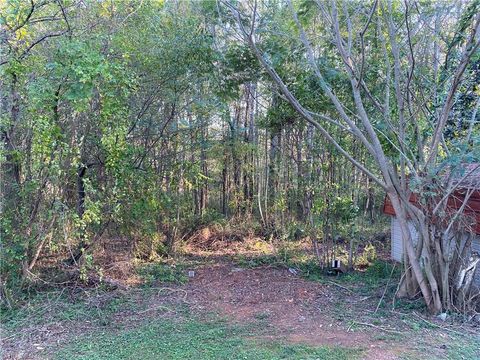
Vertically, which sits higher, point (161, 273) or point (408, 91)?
point (408, 91)

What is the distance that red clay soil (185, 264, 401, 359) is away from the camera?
3445 mm

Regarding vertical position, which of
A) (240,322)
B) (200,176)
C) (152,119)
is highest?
(152,119)

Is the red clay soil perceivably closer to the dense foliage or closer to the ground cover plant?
the ground cover plant

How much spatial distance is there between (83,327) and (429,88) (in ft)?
14.8

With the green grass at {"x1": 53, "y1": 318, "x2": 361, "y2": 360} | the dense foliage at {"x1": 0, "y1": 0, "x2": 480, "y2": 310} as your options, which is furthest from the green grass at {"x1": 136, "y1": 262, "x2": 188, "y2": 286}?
the green grass at {"x1": 53, "y1": 318, "x2": 361, "y2": 360}

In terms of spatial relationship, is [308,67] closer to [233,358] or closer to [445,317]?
[445,317]

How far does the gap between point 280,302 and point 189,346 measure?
1501mm

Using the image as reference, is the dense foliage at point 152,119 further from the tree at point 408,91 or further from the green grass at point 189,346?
the green grass at point 189,346

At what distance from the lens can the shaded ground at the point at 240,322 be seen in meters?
3.25

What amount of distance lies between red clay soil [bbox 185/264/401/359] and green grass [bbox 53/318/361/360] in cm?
22

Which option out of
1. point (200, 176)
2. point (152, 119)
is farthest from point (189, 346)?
point (200, 176)

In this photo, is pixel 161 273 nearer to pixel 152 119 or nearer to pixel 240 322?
pixel 240 322

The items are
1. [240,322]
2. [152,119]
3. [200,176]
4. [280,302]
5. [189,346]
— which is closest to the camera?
[189,346]

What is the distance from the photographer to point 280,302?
4.57 metres
